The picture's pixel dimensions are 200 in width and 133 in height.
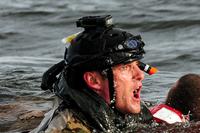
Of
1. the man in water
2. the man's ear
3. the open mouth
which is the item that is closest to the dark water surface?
the open mouth

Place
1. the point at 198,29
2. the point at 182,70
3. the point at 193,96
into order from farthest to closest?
1. the point at 198,29
2. the point at 182,70
3. the point at 193,96

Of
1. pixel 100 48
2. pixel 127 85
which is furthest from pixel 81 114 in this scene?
pixel 100 48

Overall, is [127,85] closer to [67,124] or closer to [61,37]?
[67,124]

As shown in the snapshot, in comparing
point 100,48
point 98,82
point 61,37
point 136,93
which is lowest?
point 61,37

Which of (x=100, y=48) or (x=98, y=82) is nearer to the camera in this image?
(x=100, y=48)

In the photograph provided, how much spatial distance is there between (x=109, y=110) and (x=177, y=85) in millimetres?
1240

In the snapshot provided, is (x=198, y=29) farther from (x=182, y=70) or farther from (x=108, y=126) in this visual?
(x=108, y=126)

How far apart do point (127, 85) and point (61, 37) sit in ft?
33.2

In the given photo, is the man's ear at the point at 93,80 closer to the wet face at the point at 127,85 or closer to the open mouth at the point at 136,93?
the wet face at the point at 127,85

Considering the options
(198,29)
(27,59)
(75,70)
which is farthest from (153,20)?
(75,70)

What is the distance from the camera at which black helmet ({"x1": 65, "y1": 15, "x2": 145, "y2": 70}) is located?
18.4ft

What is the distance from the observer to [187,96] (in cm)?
656

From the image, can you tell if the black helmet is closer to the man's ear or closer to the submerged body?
the man's ear

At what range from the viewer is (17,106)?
834 cm
